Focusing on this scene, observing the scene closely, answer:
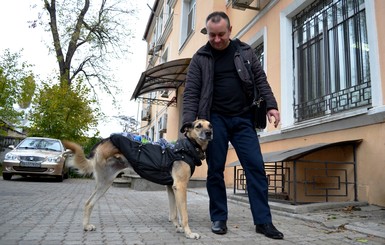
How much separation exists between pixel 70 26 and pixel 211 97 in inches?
823

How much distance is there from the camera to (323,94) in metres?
6.23

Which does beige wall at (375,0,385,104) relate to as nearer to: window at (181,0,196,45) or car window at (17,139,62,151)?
car window at (17,139,62,151)

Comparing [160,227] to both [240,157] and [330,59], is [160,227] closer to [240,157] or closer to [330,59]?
[240,157]

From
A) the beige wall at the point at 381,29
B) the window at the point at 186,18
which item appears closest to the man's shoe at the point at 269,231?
the beige wall at the point at 381,29

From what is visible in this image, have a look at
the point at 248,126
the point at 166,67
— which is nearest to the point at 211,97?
the point at 248,126

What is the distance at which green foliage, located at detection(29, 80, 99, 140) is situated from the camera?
16672 millimetres

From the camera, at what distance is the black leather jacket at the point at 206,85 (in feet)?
12.1

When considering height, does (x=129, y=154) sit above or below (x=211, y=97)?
below

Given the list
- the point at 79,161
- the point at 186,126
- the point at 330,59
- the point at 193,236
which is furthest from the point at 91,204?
the point at 330,59

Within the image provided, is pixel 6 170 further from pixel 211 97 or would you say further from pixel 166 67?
pixel 211 97

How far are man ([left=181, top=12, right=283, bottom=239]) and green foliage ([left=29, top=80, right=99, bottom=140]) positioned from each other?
14.5 m

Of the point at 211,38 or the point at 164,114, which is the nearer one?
the point at 211,38

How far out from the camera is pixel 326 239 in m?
3.28

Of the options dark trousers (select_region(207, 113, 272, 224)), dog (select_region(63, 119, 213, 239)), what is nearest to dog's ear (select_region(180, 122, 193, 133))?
dog (select_region(63, 119, 213, 239))
